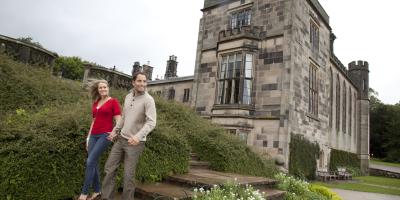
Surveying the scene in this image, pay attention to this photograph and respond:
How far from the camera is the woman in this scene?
4621mm

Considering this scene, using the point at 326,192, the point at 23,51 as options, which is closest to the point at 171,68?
the point at 23,51

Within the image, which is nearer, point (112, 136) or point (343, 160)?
point (112, 136)

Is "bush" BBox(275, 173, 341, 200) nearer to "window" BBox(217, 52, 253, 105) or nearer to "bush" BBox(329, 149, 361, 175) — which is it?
"window" BBox(217, 52, 253, 105)

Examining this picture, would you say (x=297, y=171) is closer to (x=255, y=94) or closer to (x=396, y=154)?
(x=255, y=94)

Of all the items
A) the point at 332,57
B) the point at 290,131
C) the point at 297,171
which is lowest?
the point at 297,171

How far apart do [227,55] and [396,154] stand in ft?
142

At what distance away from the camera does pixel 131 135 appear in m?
4.37

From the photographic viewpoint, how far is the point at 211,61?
704 inches

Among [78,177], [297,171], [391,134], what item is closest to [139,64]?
[297,171]

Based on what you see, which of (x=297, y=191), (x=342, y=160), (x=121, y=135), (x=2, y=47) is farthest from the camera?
(x=342, y=160)

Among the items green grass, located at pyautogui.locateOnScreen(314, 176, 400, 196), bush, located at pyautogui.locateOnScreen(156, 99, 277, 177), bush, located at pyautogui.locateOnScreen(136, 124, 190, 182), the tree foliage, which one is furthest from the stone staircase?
the tree foliage

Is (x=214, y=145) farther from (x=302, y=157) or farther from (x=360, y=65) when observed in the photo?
(x=360, y=65)

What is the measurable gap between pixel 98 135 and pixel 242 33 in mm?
12726

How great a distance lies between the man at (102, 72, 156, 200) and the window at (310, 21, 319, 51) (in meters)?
15.5
